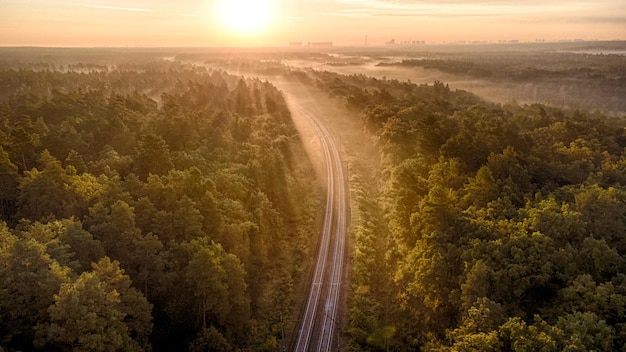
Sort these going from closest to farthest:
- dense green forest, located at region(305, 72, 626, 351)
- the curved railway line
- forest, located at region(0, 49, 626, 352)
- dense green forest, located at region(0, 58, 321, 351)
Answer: dense green forest, located at region(0, 58, 321, 351) < forest, located at region(0, 49, 626, 352) < dense green forest, located at region(305, 72, 626, 351) < the curved railway line

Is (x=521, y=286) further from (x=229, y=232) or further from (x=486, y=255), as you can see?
(x=229, y=232)

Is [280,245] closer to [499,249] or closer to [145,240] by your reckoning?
[145,240]

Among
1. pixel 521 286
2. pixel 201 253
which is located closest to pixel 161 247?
pixel 201 253

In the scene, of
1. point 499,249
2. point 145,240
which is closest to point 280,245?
point 145,240

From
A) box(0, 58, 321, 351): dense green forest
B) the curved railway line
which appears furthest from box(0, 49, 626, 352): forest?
the curved railway line

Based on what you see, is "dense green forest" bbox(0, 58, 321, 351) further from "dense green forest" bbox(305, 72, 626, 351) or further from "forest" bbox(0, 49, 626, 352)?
"dense green forest" bbox(305, 72, 626, 351)

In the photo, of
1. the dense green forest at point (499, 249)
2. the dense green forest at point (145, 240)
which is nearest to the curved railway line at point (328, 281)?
the dense green forest at point (499, 249)

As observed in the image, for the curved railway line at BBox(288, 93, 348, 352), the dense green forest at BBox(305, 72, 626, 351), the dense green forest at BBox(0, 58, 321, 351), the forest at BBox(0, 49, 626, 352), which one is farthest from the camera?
the curved railway line at BBox(288, 93, 348, 352)
